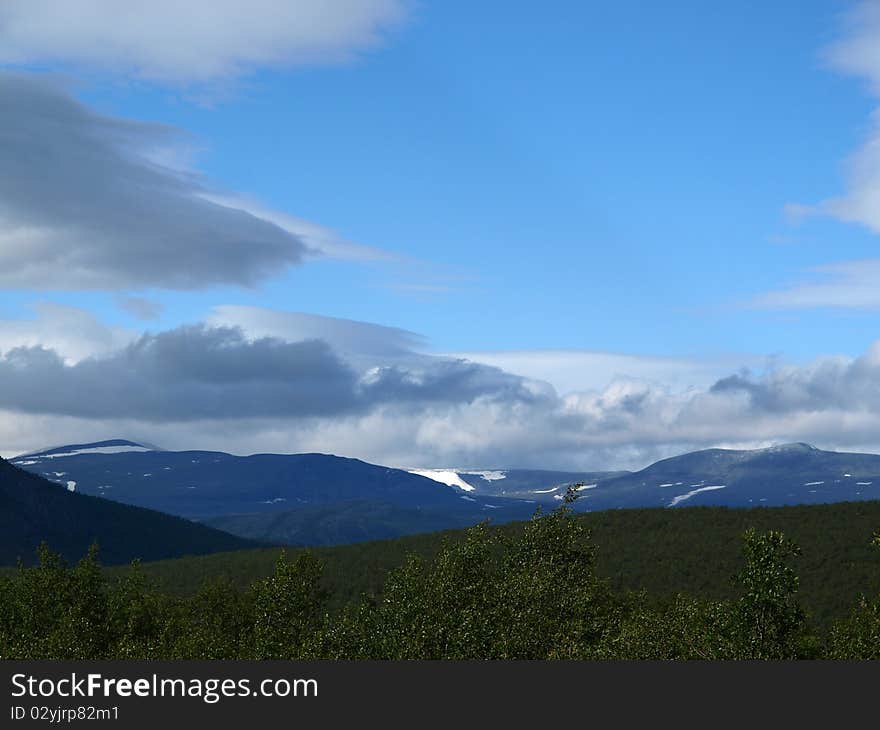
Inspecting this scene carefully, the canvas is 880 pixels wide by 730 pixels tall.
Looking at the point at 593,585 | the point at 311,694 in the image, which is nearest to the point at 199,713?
the point at 311,694

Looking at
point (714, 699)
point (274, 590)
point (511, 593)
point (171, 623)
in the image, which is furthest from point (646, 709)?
point (171, 623)

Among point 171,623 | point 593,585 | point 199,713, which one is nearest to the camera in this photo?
point 199,713

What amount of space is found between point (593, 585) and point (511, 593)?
14936 millimetres

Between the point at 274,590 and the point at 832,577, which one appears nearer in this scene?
the point at 274,590

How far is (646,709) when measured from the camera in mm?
39344

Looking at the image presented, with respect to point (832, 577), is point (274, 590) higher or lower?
higher

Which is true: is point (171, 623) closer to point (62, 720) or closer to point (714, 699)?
point (62, 720)

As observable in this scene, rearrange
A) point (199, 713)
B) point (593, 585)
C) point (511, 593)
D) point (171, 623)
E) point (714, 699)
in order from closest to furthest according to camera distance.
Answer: point (199, 713) < point (714, 699) < point (511, 593) < point (593, 585) < point (171, 623)

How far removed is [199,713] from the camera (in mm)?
37719

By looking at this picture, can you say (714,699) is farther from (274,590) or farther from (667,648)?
(274,590)

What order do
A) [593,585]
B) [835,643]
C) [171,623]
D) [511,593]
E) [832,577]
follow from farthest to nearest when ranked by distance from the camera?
[832,577]
[171,623]
[593,585]
[835,643]
[511,593]

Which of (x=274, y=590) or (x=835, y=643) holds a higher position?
(x=274, y=590)

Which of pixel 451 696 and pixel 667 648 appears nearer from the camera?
pixel 451 696

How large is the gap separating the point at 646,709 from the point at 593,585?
126 feet
